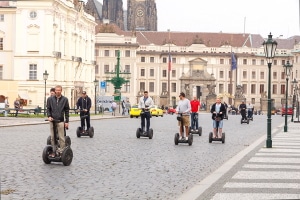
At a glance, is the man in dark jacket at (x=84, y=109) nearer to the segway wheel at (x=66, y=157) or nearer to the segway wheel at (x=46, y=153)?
the segway wheel at (x=46, y=153)

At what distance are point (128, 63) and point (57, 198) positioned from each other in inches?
4520

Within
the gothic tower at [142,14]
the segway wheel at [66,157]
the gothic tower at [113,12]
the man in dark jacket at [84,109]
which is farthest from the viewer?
the gothic tower at [113,12]

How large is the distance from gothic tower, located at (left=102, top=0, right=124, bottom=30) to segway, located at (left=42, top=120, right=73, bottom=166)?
462 ft

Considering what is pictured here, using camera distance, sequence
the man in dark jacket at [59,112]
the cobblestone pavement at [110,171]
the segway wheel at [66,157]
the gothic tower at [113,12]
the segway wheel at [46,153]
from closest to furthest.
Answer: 1. the cobblestone pavement at [110,171]
2. the segway wheel at [66,157]
3. the segway wheel at [46,153]
4. the man in dark jacket at [59,112]
5. the gothic tower at [113,12]

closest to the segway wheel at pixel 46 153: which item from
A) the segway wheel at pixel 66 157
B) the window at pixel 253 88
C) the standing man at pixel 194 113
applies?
the segway wheel at pixel 66 157

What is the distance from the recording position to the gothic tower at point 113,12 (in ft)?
510

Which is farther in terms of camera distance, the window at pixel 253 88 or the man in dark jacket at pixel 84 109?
the window at pixel 253 88

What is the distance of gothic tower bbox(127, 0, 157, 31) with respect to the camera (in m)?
155

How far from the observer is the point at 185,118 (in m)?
22.5

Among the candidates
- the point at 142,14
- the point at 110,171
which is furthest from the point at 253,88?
the point at 110,171

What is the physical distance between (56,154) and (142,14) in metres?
142

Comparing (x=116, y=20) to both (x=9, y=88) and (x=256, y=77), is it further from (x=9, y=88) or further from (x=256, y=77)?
(x=9, y=88)

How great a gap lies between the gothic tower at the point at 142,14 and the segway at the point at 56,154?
140 meters

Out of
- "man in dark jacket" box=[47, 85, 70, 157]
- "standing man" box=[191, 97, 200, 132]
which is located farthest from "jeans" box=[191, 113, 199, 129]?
"man in dark jacket" box=[47, 85, 70, 157]
